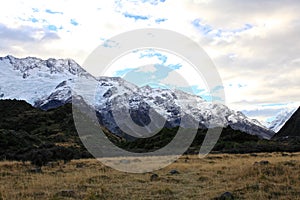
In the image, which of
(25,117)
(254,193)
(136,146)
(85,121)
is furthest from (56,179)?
(25,117)

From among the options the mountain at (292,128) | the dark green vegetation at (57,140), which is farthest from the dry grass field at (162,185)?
the mountain at (292,128)

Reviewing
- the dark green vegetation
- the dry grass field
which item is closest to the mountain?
the dark green vegetation

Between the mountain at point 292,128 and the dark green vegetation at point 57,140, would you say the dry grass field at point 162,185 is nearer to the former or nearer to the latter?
the dark green vegetation at point 57,140

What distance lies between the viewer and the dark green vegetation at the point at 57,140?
39.3 meters

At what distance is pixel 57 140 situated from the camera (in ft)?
270

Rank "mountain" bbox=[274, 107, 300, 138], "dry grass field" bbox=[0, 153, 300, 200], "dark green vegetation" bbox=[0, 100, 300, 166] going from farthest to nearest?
1. "mountain" bbox=[274, 107, 300, 138]
2. "dark green vegetation" bbox=[0, 100, 300, 166]
3. "dry grass field" bbox=[0, 153, 300, 200]

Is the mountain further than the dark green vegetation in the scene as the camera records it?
Yes

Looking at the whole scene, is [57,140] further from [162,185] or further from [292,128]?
[292,128]

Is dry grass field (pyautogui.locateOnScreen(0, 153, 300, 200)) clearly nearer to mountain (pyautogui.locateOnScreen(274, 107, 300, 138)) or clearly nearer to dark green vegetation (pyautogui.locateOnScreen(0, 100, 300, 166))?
dark green vegetation (pyautogui.locateOnScreen(0, 100, 300, 166))

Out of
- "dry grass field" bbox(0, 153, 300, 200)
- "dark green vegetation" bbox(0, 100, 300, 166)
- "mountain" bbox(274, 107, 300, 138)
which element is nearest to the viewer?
"dry grass field" bbox(0, 153, 300, 200)

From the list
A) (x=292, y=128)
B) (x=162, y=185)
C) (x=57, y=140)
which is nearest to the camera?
(x=162, y=185)

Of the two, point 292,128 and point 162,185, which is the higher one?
point 292,128

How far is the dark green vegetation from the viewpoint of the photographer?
1546 inches

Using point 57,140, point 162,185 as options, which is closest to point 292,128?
point 57,140
